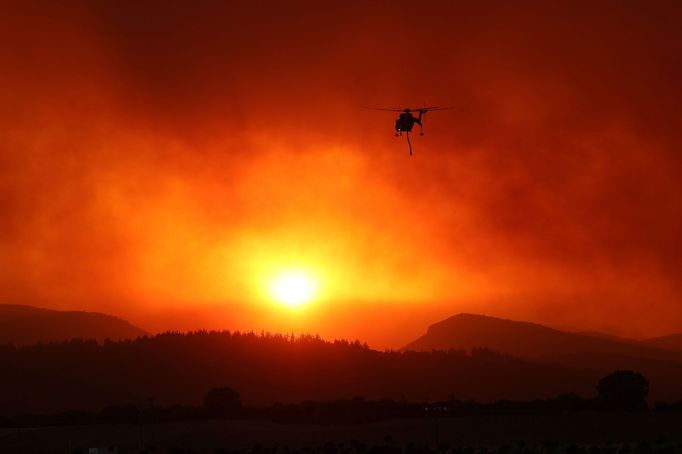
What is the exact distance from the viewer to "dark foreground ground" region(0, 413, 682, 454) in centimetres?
15275

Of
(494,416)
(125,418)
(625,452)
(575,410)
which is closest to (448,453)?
(625,452)

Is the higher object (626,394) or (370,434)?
(626,394)

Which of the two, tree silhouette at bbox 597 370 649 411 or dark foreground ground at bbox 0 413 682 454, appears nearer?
dark foreground ground at bbox 0 413 682 454

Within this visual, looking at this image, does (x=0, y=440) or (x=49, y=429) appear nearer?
(x=0, y=440)

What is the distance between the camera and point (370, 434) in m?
164

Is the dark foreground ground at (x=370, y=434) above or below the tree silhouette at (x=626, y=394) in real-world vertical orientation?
below

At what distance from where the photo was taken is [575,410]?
174m

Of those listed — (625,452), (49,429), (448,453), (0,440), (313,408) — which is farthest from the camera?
(313,408)

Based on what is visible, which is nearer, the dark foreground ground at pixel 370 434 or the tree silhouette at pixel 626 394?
the dark foreground ground at pixel 370 434

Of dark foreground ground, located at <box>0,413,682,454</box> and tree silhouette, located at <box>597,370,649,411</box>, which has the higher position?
tree silhouette, located at <box>597,370,649,411</box>

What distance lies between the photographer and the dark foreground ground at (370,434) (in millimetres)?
152750

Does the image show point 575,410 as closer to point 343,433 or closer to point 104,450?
point 343,433

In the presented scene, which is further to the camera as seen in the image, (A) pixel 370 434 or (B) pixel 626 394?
(B) pixel 626 394

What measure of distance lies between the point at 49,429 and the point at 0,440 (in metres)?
11.9
